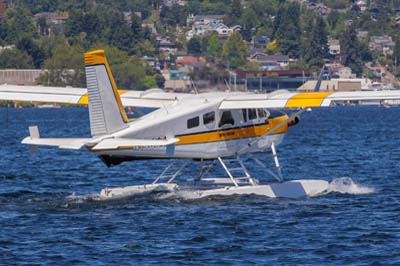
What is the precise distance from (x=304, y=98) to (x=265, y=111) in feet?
5.87

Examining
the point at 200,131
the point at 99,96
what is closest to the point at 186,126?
the point at 200,131

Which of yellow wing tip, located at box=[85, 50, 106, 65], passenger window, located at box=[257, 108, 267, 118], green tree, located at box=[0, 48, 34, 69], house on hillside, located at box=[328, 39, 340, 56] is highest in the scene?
yellow wing tip, located at box=[85, 50, 106, 65]

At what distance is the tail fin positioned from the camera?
83.7 ft

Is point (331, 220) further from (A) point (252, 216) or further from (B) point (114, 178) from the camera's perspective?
(B) point (114, 178)

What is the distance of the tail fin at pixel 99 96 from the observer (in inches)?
1004

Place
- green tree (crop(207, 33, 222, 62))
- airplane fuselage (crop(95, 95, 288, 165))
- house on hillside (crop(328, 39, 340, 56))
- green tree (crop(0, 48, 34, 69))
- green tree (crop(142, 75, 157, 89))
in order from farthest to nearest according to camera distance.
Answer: house on hillside (crop(328, 39, 340, 56)) → green tree (crop(207, 33, 222, 62)) → green tree (crop(0, 48, 34, 69)) → green tree (crop(142, 75, 157, 89)) → airplane fuselage (crop(95, 95, 288, 165))

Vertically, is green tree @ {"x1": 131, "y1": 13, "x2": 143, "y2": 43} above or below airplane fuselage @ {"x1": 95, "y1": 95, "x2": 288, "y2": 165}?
below

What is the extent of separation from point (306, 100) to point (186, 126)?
250 cm

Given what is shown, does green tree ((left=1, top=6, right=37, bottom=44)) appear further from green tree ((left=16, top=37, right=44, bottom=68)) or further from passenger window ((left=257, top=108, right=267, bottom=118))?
passenger window ((left=257, top=108, right=267, bottom=118))

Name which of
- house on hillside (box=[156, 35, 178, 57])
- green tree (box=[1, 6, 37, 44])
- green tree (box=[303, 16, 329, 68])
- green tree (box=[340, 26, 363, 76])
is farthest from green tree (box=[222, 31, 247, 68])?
green tree (box=[1, 6, 37, 44])

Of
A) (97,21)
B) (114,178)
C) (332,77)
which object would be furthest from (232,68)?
(114,178)

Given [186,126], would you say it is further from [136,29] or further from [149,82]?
[136,29]

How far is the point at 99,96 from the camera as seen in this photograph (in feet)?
83.7

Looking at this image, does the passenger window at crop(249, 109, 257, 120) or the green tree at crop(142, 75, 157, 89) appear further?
the green tree at crop(142, 75, 157, 89)
